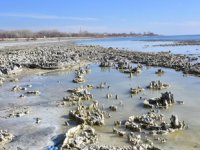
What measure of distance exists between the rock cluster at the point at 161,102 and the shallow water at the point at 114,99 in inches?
17.1

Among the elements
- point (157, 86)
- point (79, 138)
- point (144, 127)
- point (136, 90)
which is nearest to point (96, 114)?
point (144, 127)

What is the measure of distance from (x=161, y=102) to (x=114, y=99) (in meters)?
3.18

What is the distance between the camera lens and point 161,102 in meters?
22.4

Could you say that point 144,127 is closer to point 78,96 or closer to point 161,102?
point 161,102

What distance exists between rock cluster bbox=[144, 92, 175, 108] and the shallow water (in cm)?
43

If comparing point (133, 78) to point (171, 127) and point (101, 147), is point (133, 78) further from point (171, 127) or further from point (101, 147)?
point (101, 147)

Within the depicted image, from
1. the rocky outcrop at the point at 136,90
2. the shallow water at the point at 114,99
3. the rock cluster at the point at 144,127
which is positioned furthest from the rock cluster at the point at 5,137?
the rocky outcrop at the point at 136,90

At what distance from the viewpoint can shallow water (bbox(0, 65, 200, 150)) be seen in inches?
655

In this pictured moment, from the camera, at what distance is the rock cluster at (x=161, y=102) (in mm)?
21797

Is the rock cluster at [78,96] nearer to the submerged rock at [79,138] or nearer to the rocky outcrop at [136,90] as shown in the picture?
the rocky outcrop at [136,90]

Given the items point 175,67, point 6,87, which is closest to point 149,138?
point 6,87

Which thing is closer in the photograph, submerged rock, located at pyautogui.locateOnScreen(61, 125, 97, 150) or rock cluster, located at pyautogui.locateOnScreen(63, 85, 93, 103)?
submerged rock, located at pyautogui.locateOnScreen(61, 125, 97, 150)

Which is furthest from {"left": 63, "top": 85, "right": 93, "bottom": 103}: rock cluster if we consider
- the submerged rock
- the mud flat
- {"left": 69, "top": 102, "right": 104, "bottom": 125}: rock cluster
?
the submerged rock

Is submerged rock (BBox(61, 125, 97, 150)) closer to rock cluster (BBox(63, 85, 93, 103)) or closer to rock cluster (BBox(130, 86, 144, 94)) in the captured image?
rock cluster (BBox(63, 85, 93, 103))
